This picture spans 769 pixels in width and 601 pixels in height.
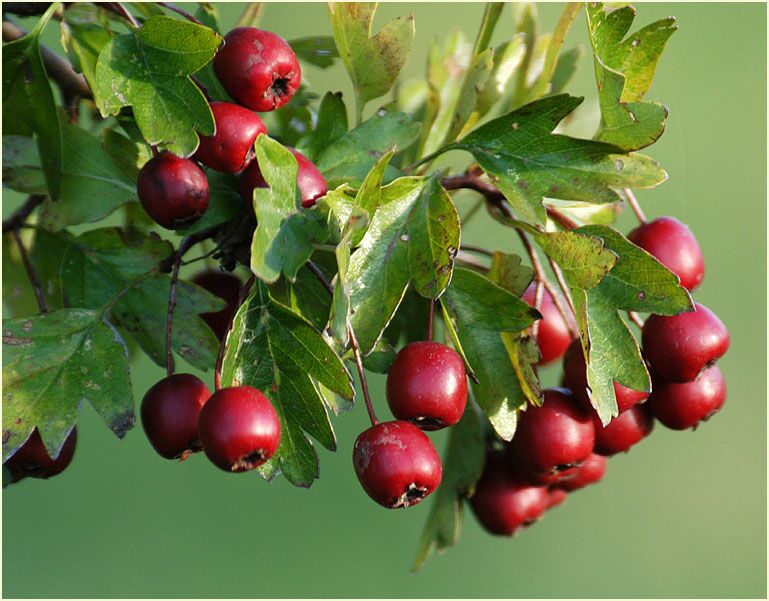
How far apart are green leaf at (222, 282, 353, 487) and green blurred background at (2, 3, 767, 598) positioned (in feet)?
5.53

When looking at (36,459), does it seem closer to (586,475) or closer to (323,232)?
(323,232)

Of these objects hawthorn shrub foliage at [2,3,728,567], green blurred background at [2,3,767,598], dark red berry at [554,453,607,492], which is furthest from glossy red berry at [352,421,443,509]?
green blurred background at [2,3,767,598]

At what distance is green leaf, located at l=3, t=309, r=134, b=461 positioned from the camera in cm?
96

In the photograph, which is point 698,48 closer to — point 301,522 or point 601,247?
point 301,522

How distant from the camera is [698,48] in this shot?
3.22 meters

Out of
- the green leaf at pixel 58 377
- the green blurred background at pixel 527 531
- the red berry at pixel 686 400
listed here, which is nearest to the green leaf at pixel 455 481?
the red berry at pixel 686 400

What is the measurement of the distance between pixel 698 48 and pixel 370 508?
184cm

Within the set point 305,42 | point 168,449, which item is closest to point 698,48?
point 305,42

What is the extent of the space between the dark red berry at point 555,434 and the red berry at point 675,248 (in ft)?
0.59

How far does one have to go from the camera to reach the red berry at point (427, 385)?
90 centimetres

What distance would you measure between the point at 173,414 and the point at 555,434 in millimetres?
414

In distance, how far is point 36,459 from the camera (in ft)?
3.22

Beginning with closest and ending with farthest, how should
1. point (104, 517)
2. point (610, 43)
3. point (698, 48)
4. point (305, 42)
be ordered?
point (610, 43)
point (305, 42)
point (104, 517)
point (698, 48)

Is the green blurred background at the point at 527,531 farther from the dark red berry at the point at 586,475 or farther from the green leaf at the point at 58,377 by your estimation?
the green leaf at the point at 58,377
